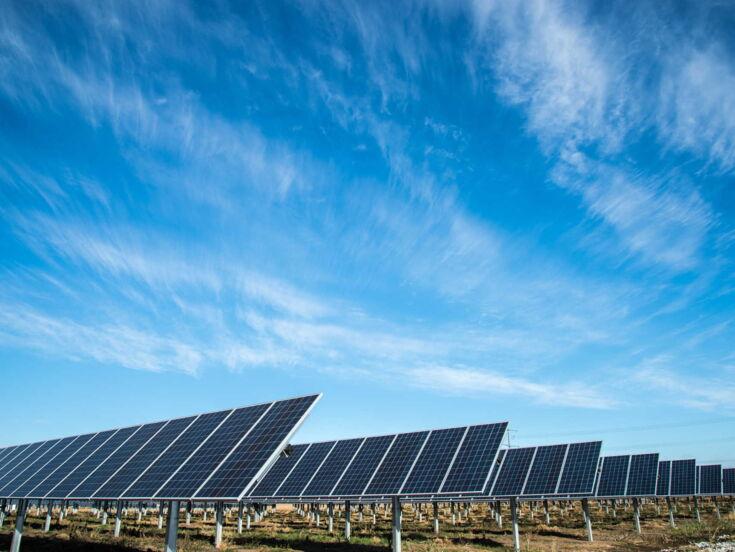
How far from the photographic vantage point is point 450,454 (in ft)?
84.4

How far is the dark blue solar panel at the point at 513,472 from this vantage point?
34438 mm

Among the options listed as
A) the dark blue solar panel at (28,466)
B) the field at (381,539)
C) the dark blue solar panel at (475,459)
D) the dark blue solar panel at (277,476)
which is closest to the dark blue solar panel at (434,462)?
the dark blue solar panel at (475,459)

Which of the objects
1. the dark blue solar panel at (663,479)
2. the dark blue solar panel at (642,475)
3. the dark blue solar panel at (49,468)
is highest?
the dark blue solar panel at (49,468)

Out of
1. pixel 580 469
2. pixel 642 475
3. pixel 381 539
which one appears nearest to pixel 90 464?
pixel 381 539

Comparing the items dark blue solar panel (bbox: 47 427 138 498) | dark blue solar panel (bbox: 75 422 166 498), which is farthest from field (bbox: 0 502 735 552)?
dark blue solar panel (bbox: 75 422 166 498)

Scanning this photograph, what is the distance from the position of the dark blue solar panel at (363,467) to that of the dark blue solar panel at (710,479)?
43.6 metres

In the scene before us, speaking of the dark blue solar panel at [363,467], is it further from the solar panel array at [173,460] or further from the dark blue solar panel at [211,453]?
the solar panel array at [173,460]

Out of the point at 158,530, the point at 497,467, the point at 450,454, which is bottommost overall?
the point at 158,530

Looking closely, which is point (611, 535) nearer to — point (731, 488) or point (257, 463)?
point (731, 488)

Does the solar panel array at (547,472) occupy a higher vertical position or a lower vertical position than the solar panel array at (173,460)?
lower

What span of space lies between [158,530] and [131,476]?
22560mm

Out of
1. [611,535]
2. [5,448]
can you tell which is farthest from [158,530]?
[611,535]

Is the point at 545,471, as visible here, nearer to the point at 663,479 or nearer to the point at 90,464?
the point at 663,479

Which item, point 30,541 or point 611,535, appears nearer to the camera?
point 30,541
